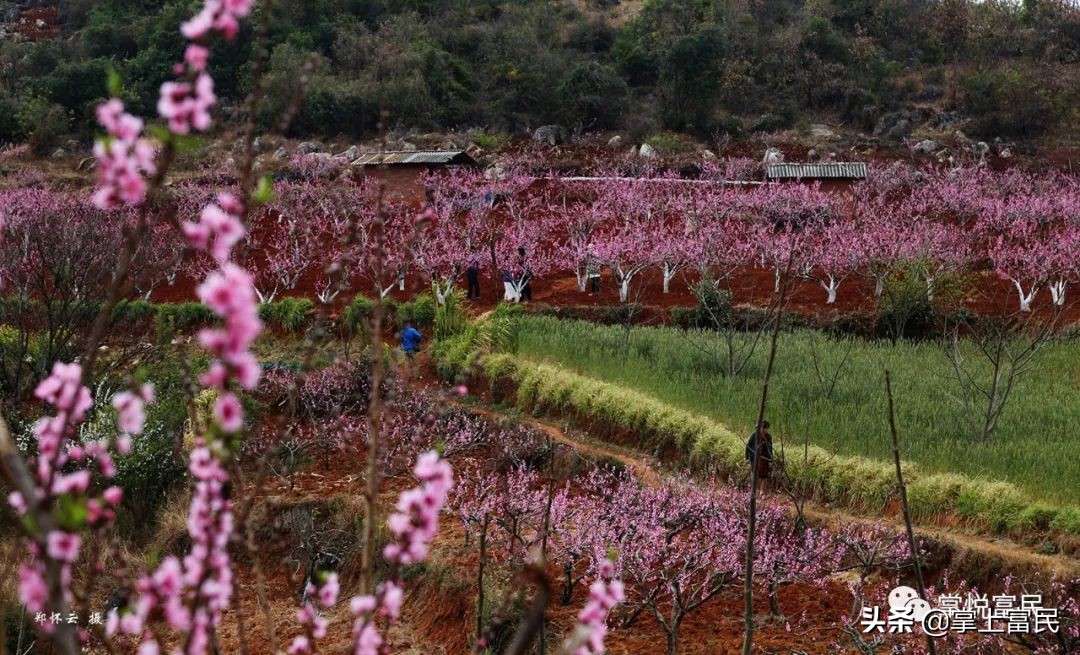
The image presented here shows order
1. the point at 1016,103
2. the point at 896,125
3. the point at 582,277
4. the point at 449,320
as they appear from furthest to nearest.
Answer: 1. the point at 896,125
2. the point at 1016,103
3. the point at 582,277
4. the point at 449,320

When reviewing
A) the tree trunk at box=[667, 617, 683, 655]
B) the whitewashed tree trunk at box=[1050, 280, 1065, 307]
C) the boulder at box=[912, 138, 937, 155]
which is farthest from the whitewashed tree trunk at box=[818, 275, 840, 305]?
the boulder at box=[912, 138, 937, 155]

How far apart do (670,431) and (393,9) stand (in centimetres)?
4114

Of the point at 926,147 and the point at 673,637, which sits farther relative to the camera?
the point at 926,147

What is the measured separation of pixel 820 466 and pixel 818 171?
1879 cm

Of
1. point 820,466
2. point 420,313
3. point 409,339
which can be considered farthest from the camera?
point 420,313

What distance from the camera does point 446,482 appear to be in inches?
71.7

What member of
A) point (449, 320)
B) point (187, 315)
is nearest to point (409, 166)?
point (187, 315)

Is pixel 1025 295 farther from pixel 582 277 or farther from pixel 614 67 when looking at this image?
pixel 614 67

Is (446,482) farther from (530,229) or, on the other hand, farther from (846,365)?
(530,229)

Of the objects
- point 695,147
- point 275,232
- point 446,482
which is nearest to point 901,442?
point 446,482

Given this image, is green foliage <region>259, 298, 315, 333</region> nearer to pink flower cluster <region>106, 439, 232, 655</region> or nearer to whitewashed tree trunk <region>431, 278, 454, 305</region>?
whitewashed tree trunk <region>431, 278, 454, 305</region>

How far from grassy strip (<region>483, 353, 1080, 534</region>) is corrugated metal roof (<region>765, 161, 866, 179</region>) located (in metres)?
15.9

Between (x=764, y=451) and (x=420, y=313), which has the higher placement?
(x=764, y=451)

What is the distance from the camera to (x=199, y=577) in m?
1.77
